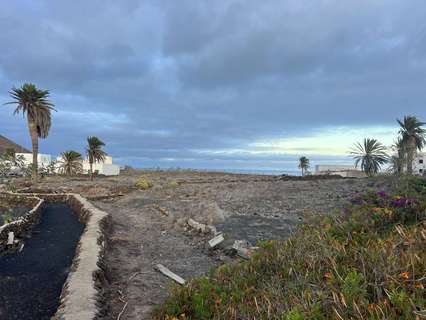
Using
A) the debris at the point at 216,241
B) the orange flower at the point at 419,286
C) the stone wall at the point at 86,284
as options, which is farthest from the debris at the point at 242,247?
the orange flower at the point at 419,286

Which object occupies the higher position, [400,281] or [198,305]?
[400,281]

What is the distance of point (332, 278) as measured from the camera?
331cm

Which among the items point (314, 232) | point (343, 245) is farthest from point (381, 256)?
point (314, 232)

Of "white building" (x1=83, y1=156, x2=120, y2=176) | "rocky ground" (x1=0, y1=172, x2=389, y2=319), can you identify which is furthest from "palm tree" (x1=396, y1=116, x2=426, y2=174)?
"white building" (x1=83, y1=156, x2=120, y2=176)

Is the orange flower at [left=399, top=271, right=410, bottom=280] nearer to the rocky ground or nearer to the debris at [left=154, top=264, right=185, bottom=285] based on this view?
the rocky ground

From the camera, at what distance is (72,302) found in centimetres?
503

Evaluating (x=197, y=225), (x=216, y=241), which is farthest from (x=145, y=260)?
(x=197, y=225)

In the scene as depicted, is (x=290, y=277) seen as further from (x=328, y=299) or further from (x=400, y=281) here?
(x=400, y=281)

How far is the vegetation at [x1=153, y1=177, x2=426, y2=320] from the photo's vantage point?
2869mm

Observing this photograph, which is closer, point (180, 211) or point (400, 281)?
point (400, 281)

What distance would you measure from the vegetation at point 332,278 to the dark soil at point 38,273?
2.80 meters

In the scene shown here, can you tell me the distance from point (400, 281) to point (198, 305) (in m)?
2.04

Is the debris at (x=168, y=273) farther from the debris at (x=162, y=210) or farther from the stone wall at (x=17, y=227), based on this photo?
the debris at (x=162, y=210)

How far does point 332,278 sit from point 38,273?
262 inches
